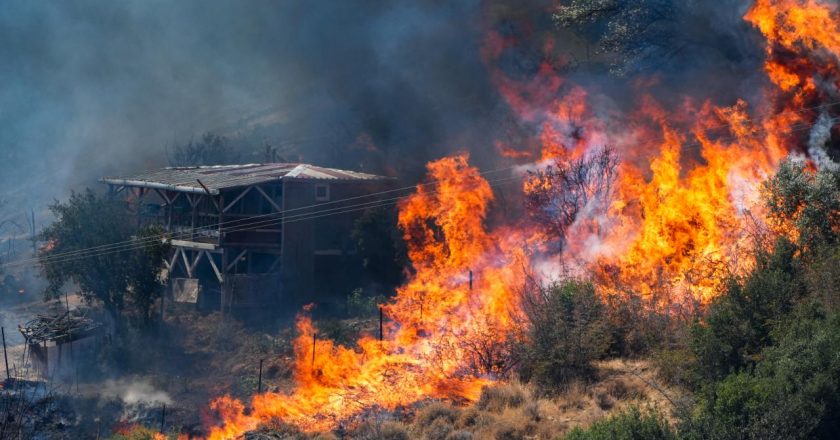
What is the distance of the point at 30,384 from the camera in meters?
21.5

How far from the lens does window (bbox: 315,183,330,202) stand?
2872cm

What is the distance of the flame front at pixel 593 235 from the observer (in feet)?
57.0

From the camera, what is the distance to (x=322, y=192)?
94.9ft

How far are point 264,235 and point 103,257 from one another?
5.80 metres

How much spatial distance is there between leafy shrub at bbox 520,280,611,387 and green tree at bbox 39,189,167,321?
14.6m

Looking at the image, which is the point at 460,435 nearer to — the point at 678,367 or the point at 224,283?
the point at 678,367

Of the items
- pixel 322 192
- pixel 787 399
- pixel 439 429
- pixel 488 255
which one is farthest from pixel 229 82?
pixel 787 399

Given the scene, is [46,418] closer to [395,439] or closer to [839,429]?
[395,439]

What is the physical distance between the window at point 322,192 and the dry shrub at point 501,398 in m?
15.0

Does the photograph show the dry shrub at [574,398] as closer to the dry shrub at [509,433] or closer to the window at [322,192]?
the dry shrub at [509,433]

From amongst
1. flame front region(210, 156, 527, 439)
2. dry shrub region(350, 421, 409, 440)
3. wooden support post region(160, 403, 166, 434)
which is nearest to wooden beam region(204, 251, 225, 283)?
flame front region(210, 156, 527, 439)

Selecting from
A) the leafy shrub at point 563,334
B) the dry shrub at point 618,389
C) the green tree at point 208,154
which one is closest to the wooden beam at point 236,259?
the leafy shrub at point 563,334

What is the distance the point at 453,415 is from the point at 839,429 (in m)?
6.80

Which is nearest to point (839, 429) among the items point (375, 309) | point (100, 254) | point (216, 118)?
point (375, 309)
